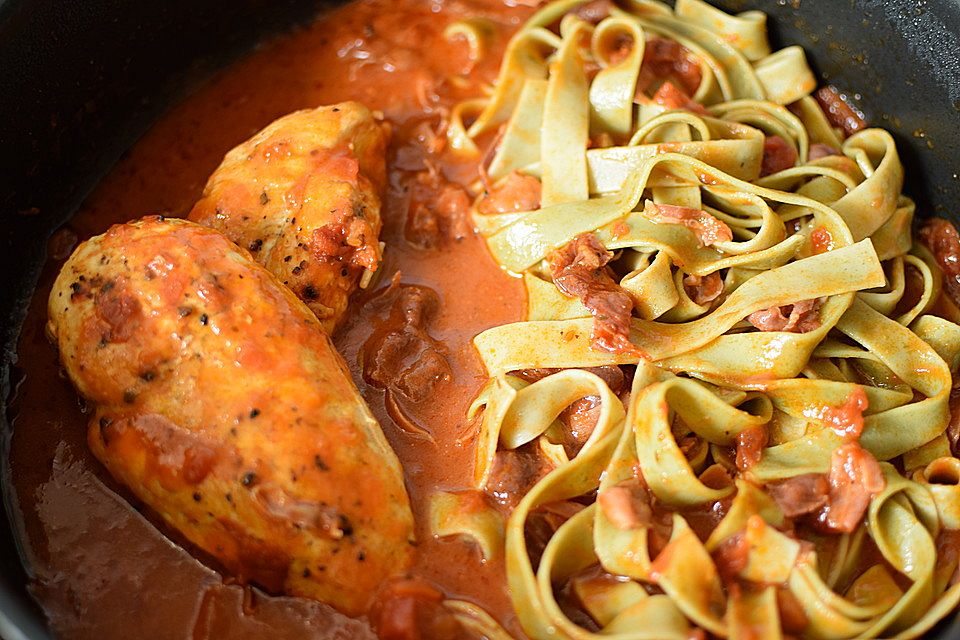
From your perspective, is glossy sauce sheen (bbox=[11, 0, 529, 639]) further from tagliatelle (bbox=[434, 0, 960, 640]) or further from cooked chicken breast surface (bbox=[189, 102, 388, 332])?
cooked chicken breast surface (bbox=[189, 102, 388, 332])

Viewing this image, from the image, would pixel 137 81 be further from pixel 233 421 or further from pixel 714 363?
pixel 714 363

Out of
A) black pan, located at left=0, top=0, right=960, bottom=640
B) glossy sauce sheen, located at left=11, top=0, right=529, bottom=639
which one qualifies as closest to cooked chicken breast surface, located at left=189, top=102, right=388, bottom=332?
glossy sauce sheen, located at left=11, top=0, right=529, bottom=639

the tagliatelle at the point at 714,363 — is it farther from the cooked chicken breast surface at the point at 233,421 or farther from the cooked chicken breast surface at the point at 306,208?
the cooked chicken breast surface at the point at 306,208

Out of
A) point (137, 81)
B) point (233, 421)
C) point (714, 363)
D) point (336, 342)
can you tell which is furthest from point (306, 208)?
point (714, 363)

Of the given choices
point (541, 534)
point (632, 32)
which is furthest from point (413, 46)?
point (541, 534)

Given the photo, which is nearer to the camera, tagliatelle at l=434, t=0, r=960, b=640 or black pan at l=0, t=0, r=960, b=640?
tagliatelle at l=434, t=0, r=960, b=640

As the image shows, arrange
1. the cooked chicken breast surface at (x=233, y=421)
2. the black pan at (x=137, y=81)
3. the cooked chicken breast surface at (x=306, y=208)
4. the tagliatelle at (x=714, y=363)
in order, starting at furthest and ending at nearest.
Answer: the black pan at (x=137, y=81) → the cooked chicken breast surface at (x=306, y=208) → the tagliatelle at (x=714, y=363) → the cooked chicken breast surface at (x=233, y=421)

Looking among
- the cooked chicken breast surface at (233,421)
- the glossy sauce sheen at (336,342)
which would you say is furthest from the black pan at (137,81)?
the cooked chicken breast surface at (233,421)
